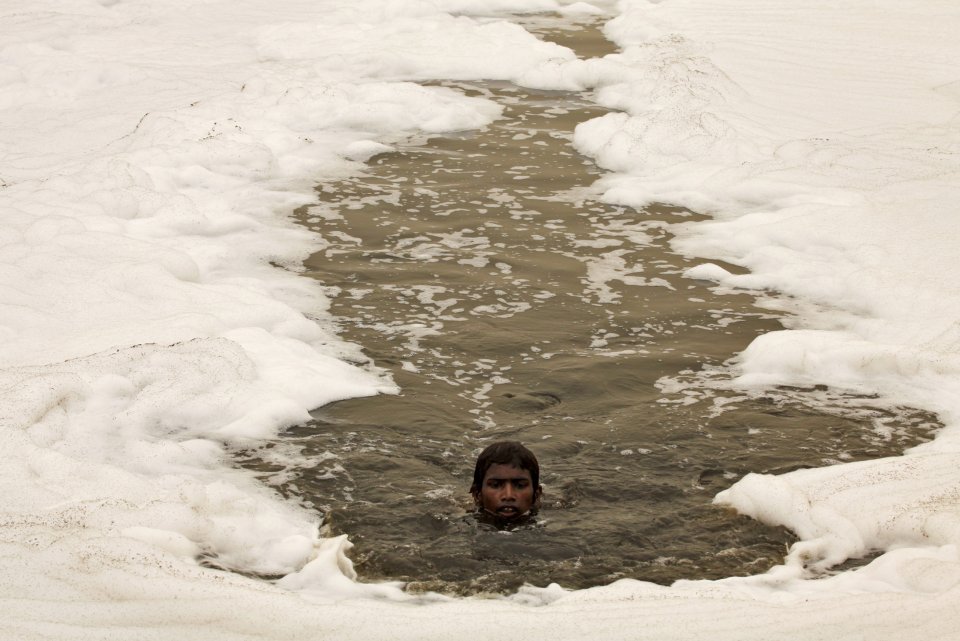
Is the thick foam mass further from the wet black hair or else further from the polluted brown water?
the wet black hair

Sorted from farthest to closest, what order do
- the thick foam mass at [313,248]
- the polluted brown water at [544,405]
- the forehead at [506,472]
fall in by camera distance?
the forehead at [506,472]
the polluted brown water at [544,405]
the thick foam mass at [313,248]

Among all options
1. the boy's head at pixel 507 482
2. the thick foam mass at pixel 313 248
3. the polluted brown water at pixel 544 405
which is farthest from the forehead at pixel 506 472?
the thick foam mass at pixel 313 248

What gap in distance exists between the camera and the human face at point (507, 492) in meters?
4.91

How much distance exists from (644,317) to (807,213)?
2445 millimetres

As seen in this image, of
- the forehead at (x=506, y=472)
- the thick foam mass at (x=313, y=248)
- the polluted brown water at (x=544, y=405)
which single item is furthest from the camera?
the forehead at (x=506, y=472)

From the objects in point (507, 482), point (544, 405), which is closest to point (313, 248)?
point (544, 405)

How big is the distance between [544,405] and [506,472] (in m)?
1.14

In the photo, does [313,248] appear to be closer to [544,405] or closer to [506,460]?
[544,405]

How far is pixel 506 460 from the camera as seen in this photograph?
505cm

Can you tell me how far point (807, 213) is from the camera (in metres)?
9.01

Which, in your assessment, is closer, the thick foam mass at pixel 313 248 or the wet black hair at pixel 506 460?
the thick foam mass at pixel 313 248

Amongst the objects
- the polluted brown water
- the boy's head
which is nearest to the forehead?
the boy's head

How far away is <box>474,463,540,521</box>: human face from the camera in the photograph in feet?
16.1

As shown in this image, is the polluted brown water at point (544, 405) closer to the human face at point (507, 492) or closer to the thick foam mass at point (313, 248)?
the human face at point (507, 492)
